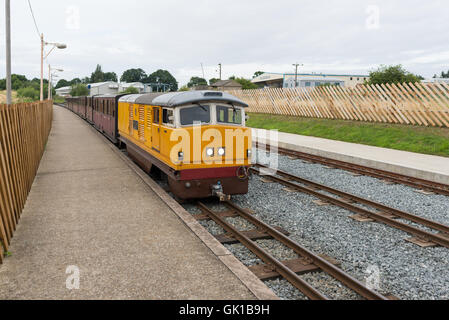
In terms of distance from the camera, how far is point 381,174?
40.0 feet

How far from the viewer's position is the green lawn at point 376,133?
15.8m

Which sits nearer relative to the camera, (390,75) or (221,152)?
(221,152)

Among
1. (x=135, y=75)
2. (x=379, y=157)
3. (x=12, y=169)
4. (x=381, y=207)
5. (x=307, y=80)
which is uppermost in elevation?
(x=135, y=75)

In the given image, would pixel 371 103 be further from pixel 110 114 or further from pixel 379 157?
pixel 110 114

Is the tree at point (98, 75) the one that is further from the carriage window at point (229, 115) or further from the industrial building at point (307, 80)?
the carriage window at point (229, 115)

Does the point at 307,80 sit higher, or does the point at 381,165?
the point at 307,80

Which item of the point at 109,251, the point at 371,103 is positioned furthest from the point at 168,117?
the point at 371,103

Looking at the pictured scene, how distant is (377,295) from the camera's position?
4840 millimetres

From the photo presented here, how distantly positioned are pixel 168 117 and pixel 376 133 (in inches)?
514

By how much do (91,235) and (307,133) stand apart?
56.9ft

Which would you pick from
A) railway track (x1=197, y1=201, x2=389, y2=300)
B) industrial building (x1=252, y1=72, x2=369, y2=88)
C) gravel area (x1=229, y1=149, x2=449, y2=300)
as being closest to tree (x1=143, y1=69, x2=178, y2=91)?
industrial building (x1=252, y1=72, x2=369, y2=88)

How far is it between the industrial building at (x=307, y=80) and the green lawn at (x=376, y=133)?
57.9m

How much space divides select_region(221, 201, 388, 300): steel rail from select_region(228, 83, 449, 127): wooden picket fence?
13.7 metres

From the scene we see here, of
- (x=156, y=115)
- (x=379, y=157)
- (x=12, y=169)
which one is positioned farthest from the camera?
(x=379, y=157)
